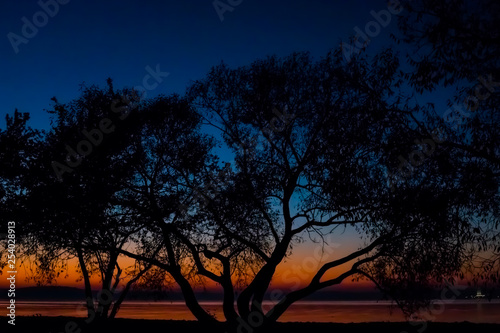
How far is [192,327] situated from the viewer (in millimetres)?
23781

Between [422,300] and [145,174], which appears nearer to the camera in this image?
[422,300]

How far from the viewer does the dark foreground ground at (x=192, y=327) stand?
21.8 m

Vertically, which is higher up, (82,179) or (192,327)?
(82,179)

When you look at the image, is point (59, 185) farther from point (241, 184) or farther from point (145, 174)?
point (241, 184)

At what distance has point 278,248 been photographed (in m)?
20.9

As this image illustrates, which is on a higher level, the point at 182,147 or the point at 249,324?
the point at 182,147

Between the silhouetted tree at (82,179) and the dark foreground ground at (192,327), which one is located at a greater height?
the silhouetted tree at (82,179)

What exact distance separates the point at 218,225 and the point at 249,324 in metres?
4.18

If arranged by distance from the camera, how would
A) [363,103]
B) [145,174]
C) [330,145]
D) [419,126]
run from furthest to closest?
[145,174] → [330,145] → [363,103] → [419,126]

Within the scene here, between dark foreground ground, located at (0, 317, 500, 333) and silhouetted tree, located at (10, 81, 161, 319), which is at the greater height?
silhouetted tree, located at (10, 81, 161, 319)

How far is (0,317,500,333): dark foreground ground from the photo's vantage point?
21769mm

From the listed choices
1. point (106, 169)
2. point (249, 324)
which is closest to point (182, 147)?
point (106, 169)

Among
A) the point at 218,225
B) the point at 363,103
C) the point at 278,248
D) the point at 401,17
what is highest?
the point at 401,17

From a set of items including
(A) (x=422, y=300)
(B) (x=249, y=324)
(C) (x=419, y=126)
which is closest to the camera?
(C) (x=419, y=126)
